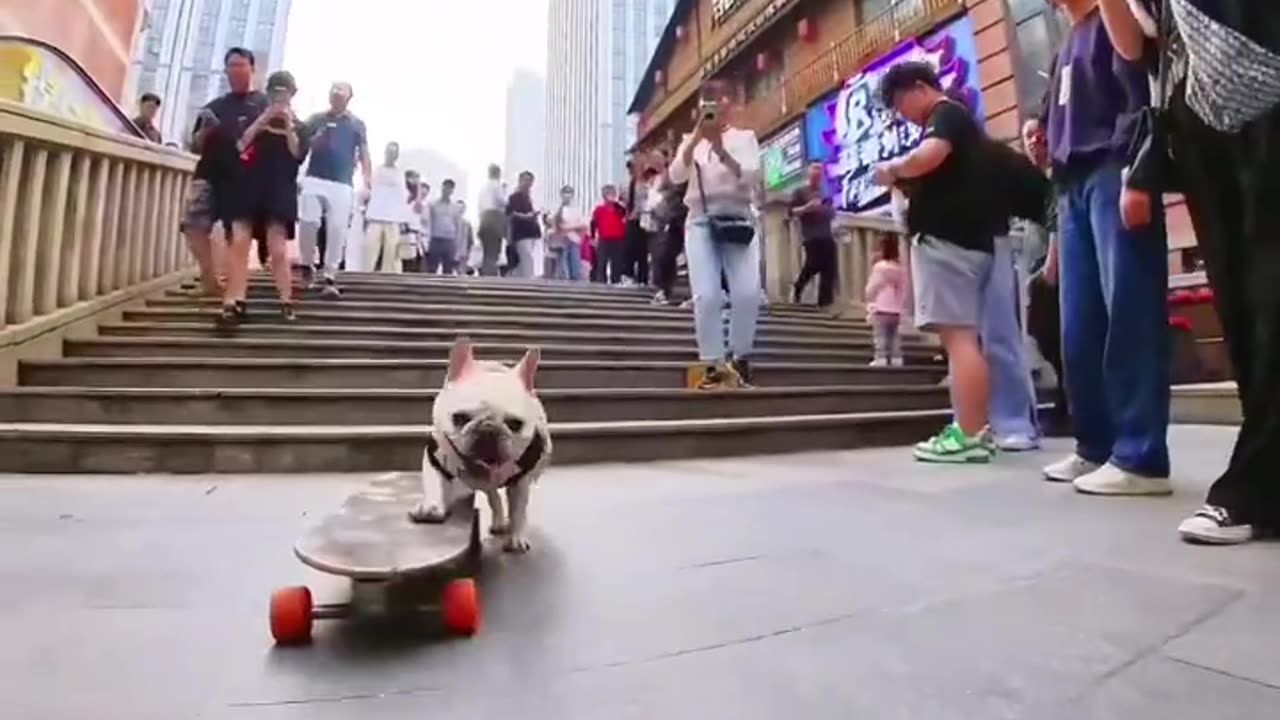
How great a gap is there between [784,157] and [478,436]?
1453 centimetres

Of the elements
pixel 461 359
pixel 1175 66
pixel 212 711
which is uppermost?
pixel 1175 66

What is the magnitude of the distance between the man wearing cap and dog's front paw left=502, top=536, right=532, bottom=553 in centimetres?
482

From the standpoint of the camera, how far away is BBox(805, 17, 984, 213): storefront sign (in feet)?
35.9

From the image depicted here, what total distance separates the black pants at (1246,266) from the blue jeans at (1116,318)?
0.33 metres

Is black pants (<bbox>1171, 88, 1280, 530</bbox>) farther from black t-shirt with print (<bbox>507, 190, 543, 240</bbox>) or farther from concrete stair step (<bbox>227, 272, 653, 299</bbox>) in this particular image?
black t-shirt with print (<bbox>507, 190, 543, 240</bbox>)

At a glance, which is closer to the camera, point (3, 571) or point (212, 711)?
point (212, 711)

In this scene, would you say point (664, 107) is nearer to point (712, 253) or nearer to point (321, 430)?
point (712, 253)

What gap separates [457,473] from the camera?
1768 millimetres

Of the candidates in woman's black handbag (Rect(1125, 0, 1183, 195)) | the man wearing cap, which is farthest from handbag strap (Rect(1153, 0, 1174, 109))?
the man wearing cap

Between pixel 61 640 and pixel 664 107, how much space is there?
23.3 meters

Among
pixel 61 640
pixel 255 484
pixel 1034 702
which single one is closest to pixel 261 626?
pixel 61 640

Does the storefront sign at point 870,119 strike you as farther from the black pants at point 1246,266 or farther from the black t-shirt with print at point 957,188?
the black pants at point 1246,266

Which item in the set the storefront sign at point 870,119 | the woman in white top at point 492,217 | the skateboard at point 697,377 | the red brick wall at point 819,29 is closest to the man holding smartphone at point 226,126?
the skateboard at point 697,377

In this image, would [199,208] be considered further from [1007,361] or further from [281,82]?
[1007,361]
